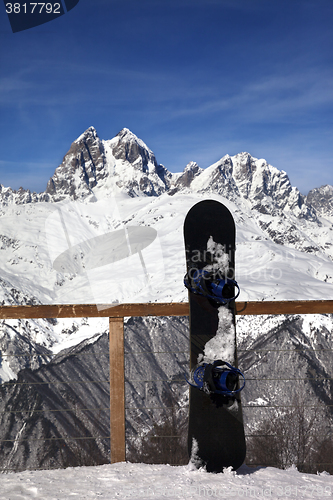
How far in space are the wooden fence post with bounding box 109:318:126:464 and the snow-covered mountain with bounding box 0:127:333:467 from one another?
171 mm

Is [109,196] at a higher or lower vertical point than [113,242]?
higher

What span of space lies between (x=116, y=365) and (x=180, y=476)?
1.66 feet

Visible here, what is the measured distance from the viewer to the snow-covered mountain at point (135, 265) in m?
20.6

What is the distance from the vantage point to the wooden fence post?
168cm

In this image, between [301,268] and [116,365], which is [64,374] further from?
[301,268]

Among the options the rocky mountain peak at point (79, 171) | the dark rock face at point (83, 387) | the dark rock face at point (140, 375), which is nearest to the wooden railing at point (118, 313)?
the dark rock face at point (140, 375)

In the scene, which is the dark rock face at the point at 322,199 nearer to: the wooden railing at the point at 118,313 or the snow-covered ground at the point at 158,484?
the wooden railing at the point at 118,313

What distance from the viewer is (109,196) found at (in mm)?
115312

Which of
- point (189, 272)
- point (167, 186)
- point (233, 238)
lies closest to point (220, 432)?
point (189, 272)

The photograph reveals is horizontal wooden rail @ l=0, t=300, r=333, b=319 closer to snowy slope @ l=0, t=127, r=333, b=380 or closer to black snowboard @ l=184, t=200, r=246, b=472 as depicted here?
black snowboard @ l=184, t=200, r=246, b=472

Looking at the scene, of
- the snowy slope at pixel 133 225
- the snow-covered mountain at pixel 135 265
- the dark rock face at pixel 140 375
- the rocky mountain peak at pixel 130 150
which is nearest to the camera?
the dark rock face at pixel 140 375

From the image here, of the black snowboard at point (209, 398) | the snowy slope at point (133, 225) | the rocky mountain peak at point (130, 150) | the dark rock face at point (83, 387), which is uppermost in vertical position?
the rocky mountain peak at point (130, 150)

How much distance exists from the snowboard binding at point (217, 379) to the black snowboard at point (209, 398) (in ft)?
0.18

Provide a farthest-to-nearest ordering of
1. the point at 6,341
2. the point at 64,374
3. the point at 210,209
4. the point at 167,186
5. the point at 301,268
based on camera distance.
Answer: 1. the point at 167,186
2. the point at 301,268
3. the point at 6,341
4. the point at 64,374
5. the point at 210,209
